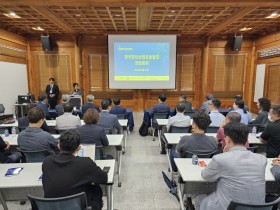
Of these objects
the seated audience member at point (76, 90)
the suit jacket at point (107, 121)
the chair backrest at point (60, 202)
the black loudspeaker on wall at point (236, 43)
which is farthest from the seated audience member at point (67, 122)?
the black loudspeaker on wall at point (236, 43)

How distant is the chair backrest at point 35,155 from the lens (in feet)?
7.80

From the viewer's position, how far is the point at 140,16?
5988 mm

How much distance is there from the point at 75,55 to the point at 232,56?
6.25 metres

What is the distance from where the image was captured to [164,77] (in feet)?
27.1

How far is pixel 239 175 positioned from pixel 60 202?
4.15 ft

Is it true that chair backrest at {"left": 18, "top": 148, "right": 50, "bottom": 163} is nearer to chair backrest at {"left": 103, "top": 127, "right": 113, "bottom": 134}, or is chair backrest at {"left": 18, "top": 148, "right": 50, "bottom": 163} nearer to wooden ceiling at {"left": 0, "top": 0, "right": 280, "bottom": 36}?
chair backrest at {"left": 103, "top": 127, "right": 113, "bottom": 134}

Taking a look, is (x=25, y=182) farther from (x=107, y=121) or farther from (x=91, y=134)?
(x=107, y=121)

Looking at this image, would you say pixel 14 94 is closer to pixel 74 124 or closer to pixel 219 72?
pixel 74 124

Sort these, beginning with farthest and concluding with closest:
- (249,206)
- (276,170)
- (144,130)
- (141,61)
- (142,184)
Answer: (141,61)
(144,130)
(142,184)
(276,170)
(249,206)

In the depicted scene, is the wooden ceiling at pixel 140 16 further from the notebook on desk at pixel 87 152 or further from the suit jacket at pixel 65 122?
the notebook on desk at pixel 87 152

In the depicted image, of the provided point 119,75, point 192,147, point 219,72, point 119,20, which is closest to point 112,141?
point 192,147

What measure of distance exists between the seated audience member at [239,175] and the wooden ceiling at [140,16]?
372cm

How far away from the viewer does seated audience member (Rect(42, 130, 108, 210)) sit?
5.05 feet

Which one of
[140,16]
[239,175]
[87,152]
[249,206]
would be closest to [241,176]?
[239,175]
